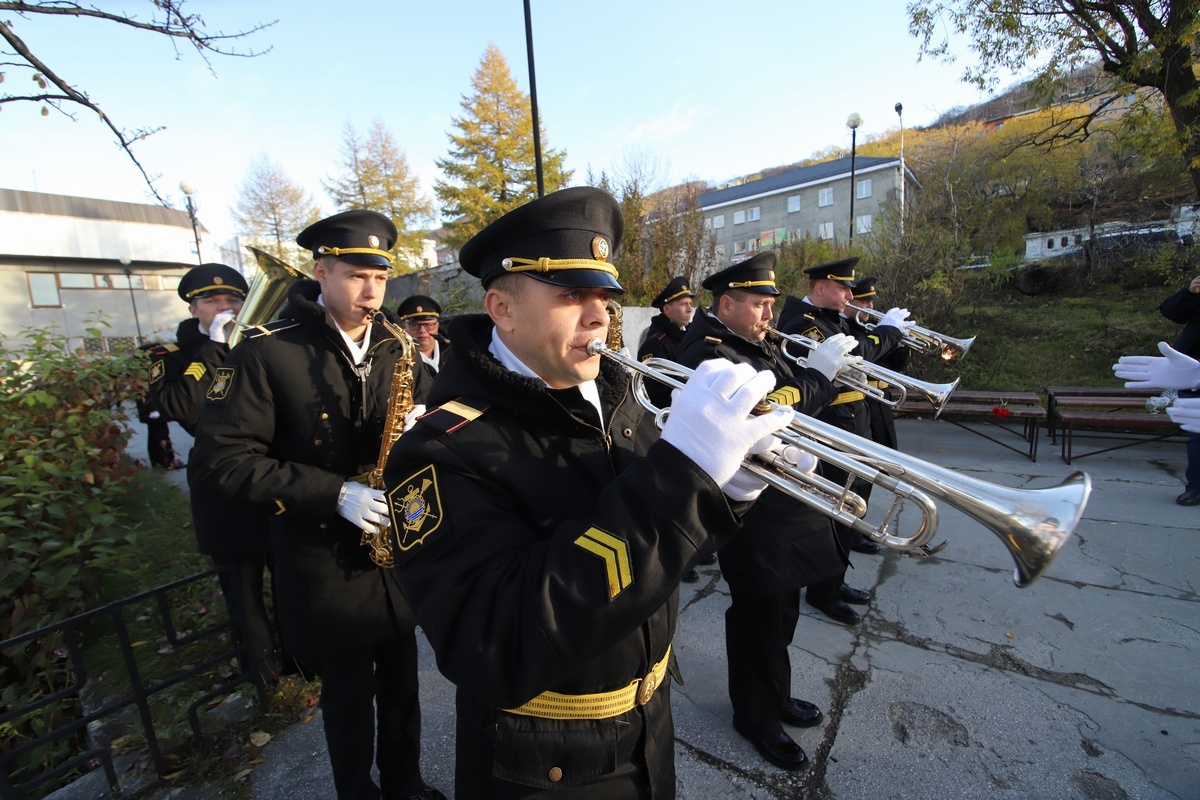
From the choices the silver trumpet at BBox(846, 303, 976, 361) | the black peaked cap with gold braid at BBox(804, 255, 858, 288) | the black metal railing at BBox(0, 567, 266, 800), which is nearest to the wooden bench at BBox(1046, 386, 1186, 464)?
the silver trumpet at BBox(846, 303, 976, 361)

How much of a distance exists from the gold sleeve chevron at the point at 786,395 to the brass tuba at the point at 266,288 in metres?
2.83

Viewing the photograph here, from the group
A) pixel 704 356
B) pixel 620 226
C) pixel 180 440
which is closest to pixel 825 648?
pixel 704 356

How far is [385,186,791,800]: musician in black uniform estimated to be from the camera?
110 cm

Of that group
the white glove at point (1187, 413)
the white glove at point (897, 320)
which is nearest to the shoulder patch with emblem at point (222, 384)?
the white glove at point (1187, 413)

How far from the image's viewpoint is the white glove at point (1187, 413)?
9.61ft

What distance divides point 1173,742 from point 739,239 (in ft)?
164

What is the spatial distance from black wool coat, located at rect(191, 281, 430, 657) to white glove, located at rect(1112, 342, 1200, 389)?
172 inches

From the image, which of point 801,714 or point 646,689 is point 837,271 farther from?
point 646,689

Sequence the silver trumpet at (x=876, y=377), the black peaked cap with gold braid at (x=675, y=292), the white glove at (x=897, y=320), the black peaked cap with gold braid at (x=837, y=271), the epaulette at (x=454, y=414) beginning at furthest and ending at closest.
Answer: the black peaked cap with gold braid at (x=675, y=292)
the white glove at (x=897, y=320)
the black peaked cap with gold braid at (x=837, y=271)
the silver trumpet at (x=876, y=377)
the epaulette at (x=454, y=414)

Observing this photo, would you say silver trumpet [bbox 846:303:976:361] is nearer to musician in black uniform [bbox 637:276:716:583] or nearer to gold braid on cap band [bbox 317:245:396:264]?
musician in black uniform [bbox 637:276:716:583]

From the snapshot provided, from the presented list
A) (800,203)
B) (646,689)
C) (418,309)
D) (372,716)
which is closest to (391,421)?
(372,716)

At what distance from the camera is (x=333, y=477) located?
238 centimetres

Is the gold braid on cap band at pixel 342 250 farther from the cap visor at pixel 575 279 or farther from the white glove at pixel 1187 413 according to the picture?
the white glove at pixel 1187 413

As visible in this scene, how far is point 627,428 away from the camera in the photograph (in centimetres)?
173
